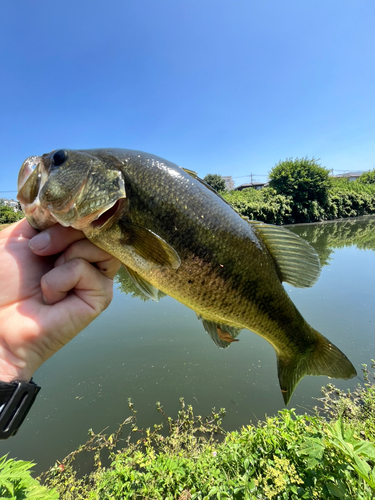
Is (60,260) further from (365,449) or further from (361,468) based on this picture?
(365,449)

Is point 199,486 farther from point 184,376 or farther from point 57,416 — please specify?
point 57,416

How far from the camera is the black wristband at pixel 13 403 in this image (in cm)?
149

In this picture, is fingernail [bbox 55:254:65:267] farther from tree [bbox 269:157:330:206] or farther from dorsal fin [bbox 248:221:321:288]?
tree [bbox 269:157:330:206]

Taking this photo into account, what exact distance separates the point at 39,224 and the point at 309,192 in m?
41.4

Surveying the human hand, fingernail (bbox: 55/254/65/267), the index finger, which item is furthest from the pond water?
the index finger

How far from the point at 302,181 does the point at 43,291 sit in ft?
133

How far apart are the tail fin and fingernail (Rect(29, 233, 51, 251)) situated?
218 cm

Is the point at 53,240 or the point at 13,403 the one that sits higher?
the point at 53,240

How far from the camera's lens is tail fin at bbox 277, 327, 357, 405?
84.0 inches

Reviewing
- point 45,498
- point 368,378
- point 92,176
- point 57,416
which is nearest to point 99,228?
point 92,176

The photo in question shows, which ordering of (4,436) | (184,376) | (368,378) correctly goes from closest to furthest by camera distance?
(4,436) → (368,378) → (184,376)

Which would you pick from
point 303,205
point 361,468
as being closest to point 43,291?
point 361,468

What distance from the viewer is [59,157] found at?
1858 mm

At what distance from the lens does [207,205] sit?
6.12 ft
